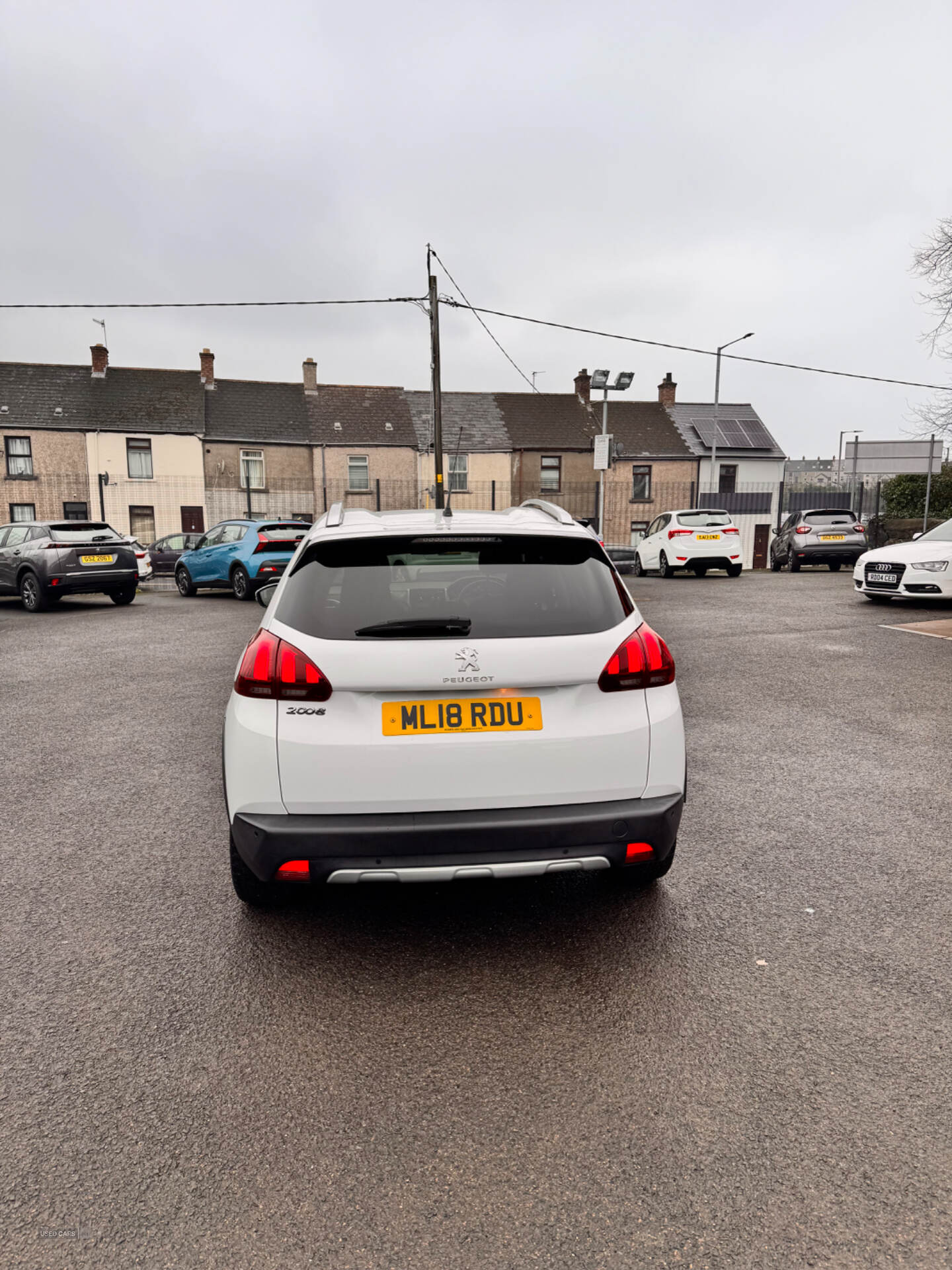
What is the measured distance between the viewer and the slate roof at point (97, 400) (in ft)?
124

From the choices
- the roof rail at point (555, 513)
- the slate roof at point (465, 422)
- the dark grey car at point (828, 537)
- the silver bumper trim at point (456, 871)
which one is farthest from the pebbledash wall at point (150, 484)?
the silver bumper trim at point (456, 871)

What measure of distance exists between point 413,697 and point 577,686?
1.87 ft

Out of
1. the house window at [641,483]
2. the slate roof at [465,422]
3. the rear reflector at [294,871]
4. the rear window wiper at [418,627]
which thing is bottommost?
the rear reflector at [294,871]

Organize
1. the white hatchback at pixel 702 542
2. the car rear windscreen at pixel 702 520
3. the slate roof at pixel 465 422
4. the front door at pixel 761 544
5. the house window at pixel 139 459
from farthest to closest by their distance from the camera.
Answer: the slate roof at pixel 465 422 < the front door at pixel 761 544 < the house window at pixel 139 459 < the car rear windscreen at pixel 702 520 < the white hatchback at pixel 702 542

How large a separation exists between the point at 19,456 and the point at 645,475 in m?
29.3

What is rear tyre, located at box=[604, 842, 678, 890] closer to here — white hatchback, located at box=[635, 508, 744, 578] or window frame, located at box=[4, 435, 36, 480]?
white hatchback, located at box=[635, 508, 744, 578]

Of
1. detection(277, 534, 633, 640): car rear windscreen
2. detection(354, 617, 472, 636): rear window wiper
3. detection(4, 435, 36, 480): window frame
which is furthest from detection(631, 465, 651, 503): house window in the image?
detection(354, 617, 472, 636): rear window wiper

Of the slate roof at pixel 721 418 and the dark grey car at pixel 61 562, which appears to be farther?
the slate roof at pixel 721 418

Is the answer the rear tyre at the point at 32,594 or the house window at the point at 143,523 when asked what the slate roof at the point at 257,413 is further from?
the rear tyre at the point at 32,594

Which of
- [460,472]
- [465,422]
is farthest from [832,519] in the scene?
[465,422]

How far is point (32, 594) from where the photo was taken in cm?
1535

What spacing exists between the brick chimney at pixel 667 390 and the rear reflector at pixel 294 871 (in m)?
46.8

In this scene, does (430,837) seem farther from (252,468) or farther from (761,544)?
(761,544)

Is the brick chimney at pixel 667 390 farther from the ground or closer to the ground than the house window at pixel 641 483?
farther from the ground
